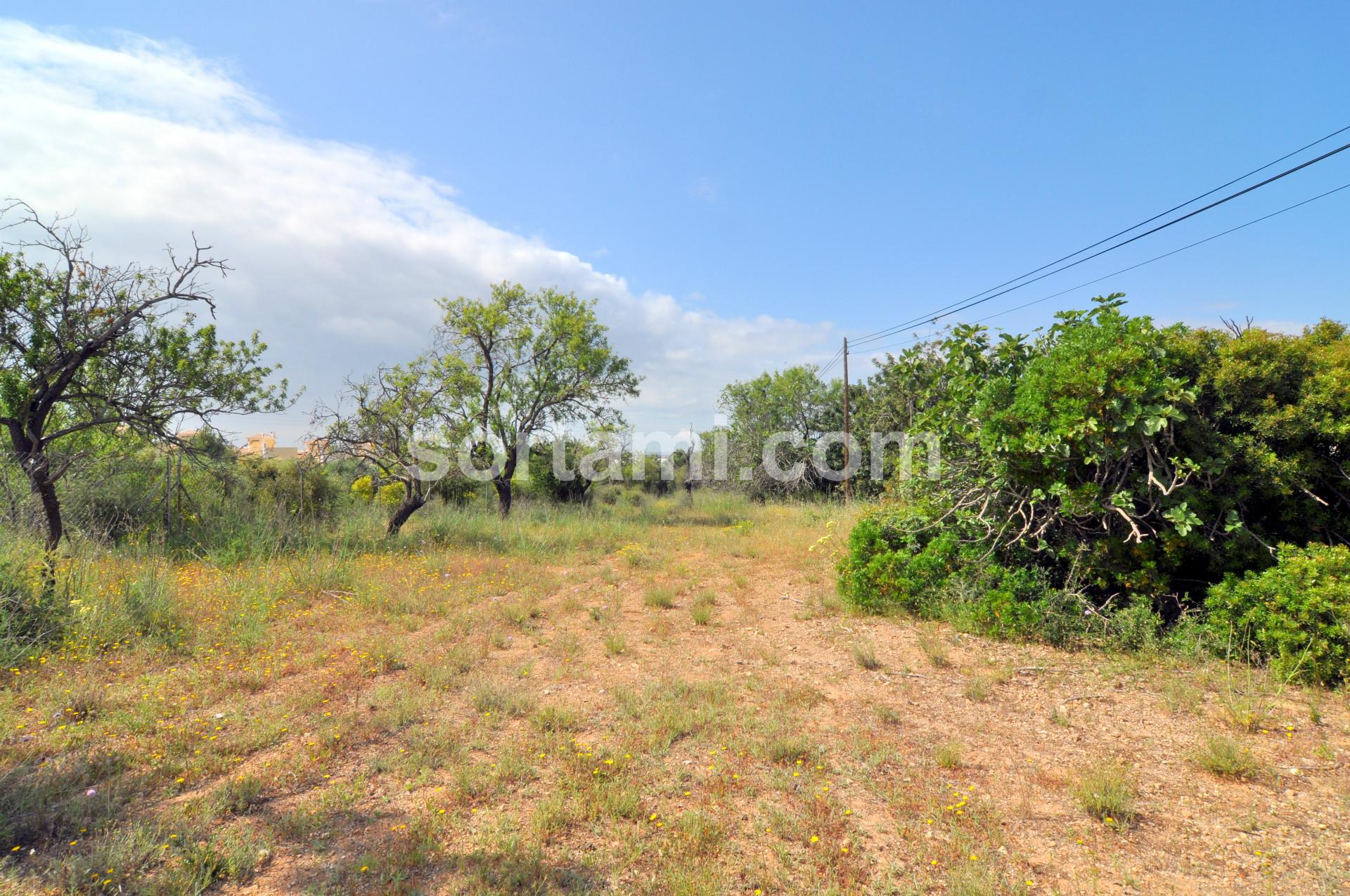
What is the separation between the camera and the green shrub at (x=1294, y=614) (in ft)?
14.2

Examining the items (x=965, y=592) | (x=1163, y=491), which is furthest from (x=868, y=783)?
(x=1163, y=491)

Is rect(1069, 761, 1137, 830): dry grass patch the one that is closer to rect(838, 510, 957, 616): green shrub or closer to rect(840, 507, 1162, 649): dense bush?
rect(840, 507, 1162, 649): dense bush

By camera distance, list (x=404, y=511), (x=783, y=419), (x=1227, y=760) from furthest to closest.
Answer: (x=783, y=419) < (x=404, y=511) < (x=1227, y=760)

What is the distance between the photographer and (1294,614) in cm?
458

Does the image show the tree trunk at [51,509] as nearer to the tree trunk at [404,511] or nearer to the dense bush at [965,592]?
the tree trunk at [404,511]

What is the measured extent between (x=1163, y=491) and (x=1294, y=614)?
1239 mm

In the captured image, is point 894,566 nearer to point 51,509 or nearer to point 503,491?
point 51,509

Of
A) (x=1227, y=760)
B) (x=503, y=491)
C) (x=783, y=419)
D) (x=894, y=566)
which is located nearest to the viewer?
(x=1227, y=760)

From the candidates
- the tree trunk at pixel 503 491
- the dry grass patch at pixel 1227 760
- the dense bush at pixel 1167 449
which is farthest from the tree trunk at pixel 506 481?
the dry grass patch at pixel 1227 760

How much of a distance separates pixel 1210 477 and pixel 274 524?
42.2 feet

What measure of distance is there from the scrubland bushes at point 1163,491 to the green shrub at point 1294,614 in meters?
0.01

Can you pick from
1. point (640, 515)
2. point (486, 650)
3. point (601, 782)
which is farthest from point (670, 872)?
point (640, 515)

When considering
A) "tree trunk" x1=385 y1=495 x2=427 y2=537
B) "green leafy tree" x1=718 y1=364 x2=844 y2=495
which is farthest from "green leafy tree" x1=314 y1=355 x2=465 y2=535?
"green leafy tree" x1=718 y1=364 x2=844 y2=495

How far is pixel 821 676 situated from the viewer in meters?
5.21
